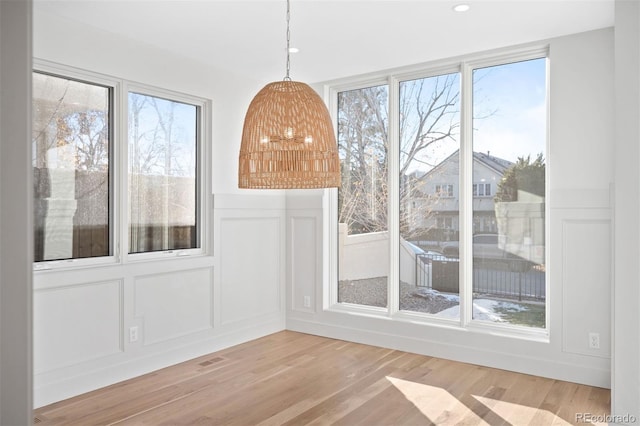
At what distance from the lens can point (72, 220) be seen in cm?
336

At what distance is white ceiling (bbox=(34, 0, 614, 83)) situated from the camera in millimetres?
3018

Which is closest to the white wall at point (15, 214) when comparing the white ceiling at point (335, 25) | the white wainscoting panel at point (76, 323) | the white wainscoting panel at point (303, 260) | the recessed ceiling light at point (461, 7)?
the white ceiling at point (335, 25)

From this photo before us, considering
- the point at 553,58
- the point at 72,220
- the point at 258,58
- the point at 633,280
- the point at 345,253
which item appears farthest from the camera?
the point at 345,253

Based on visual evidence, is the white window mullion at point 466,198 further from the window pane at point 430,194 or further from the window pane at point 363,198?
the window pane at point 363,198

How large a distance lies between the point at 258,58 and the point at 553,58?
7.64ft

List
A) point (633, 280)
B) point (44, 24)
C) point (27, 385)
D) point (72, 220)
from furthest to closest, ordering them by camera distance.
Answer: point (72, 220)
point (44, 24)
point (633, 280)
point (27, 385)

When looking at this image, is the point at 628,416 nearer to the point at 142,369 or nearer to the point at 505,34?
the point at 505,34

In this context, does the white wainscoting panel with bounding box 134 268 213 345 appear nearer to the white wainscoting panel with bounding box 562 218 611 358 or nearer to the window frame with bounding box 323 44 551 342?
the window frame with bounding box 323 44 551 342

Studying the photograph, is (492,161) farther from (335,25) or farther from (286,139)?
(286,139)

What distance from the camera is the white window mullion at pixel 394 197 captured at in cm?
446

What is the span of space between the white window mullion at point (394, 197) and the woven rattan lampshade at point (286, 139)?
76.1 inches

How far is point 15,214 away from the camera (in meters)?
1.05

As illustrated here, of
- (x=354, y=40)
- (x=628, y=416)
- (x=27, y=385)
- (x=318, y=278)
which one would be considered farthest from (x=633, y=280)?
(x=318, y=278)

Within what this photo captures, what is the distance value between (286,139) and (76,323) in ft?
6.63
